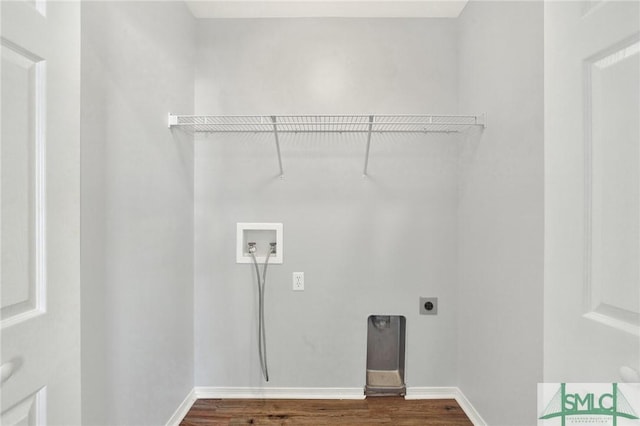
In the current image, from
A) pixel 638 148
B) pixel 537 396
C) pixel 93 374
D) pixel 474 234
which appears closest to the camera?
pixel 638 148

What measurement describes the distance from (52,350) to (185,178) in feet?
3.94

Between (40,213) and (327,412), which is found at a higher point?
(40,213)

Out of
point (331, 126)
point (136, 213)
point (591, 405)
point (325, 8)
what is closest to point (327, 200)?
point (331, 126)

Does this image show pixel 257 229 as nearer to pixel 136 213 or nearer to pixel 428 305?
pixel 136 213

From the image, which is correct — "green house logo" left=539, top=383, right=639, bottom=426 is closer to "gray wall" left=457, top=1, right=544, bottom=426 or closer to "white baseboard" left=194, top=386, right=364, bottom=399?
"gray wall" left=457, top=1, right=544, bottom=426

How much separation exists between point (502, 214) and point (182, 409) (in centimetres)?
216

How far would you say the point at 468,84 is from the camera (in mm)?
1867

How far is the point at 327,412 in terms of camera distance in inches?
73.1

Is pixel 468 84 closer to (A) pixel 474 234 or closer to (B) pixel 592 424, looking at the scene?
(A) pixel 474 234

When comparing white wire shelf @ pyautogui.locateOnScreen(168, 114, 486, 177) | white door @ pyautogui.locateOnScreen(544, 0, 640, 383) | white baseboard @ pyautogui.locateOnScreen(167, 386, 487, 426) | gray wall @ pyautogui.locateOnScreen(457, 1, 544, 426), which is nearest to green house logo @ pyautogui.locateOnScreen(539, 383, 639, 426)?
white door @ pyautogui.locateOnScreen(544, 0, 640, 383)

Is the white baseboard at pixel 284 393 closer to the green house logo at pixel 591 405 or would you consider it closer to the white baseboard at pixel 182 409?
the white baseboard at pixel 182 409

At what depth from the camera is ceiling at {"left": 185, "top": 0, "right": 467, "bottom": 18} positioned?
1877 mm

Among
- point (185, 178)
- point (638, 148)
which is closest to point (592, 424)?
point (638, 148)

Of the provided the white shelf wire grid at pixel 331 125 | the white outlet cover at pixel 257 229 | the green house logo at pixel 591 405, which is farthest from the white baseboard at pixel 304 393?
the white shelf wire grid at pixel 331 125
